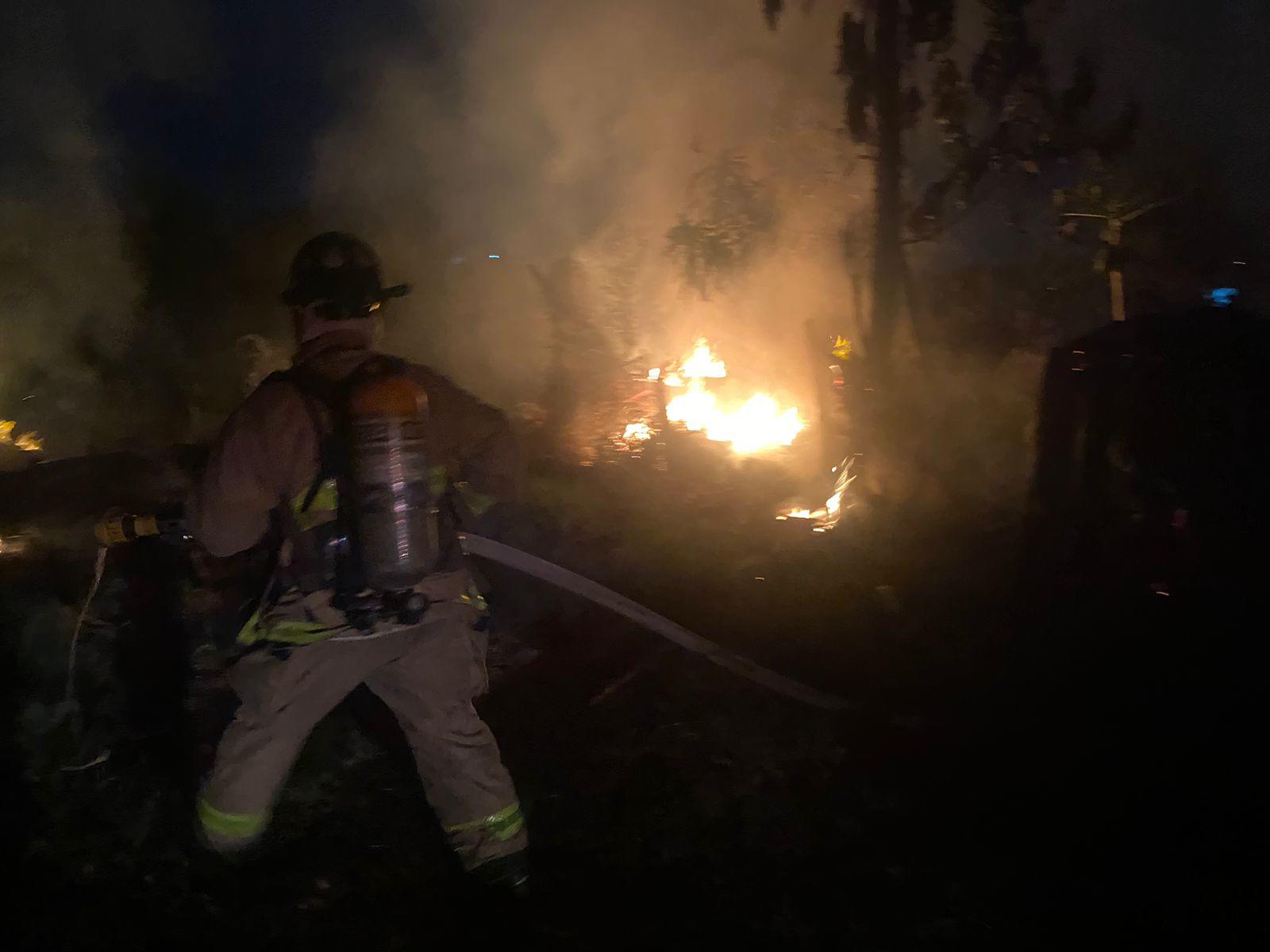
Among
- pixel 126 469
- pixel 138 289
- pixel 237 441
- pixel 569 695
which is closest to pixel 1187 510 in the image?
pixel 569 695

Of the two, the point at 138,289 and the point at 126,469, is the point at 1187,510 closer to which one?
the point at 126,469

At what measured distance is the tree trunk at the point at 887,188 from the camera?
19.5 feet

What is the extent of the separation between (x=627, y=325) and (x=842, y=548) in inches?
132

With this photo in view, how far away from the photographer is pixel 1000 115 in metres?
6.04

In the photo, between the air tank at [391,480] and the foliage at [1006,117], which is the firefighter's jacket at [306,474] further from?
the foliage at [1006,117]

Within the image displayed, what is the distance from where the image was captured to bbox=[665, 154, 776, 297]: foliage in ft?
22.6

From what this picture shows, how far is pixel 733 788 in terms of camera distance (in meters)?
3.22

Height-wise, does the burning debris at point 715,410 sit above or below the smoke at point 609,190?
below

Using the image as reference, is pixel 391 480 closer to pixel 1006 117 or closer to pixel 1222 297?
pixel 1222 297

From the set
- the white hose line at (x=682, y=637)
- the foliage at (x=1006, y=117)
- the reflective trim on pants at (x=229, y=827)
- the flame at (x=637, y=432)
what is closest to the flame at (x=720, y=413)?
the flame at (x=637, y=432)

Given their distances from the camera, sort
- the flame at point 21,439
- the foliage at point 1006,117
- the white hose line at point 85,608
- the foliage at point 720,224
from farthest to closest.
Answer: the flame at point 21,439 < the foliage at point 720,224 < the foliage at point 1006,117 < the white hose line at point 85,608

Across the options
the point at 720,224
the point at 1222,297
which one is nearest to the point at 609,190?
the point at 720,224

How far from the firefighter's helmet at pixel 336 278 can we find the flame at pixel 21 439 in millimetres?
7865

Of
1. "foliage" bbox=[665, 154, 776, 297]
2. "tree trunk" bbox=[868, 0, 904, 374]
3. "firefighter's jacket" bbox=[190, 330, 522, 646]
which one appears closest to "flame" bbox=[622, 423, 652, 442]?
"foliage" bbox=[665, 154, 776, 297]
